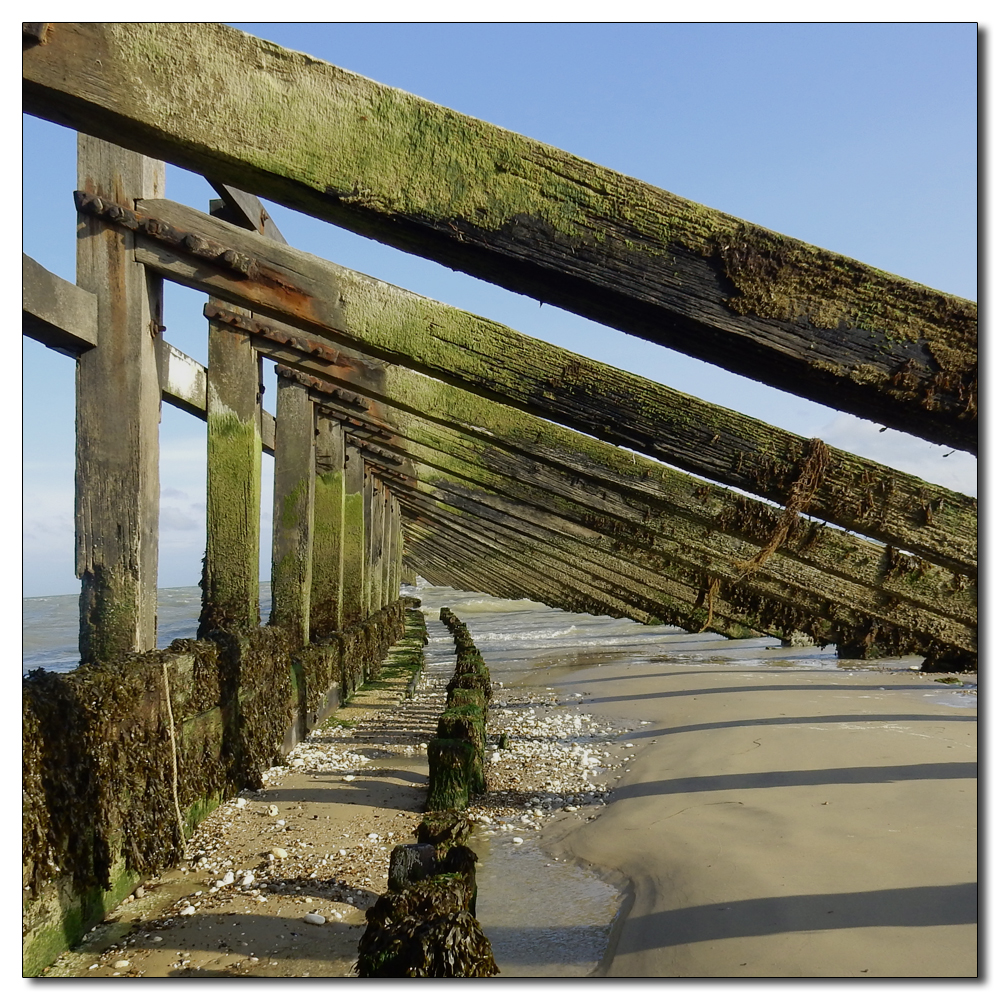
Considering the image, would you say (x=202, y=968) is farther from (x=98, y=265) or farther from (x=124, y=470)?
(x=98, y=265)

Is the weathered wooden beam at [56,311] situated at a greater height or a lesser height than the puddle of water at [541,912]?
greater

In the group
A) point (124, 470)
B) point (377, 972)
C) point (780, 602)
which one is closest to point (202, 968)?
point (377, 972)

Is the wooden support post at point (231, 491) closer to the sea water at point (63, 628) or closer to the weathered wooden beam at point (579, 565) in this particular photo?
the weathered wooden beam at point (579, 565)

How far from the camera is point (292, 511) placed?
8.45m

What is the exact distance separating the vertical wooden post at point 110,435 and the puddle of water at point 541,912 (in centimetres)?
265

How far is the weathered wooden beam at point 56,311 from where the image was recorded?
4.22m

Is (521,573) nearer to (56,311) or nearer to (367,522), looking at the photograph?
(367,522)

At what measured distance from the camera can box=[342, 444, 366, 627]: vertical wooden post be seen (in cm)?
1308

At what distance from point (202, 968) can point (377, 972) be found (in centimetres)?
140

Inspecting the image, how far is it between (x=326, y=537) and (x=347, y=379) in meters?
4.77

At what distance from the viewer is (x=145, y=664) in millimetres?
4375

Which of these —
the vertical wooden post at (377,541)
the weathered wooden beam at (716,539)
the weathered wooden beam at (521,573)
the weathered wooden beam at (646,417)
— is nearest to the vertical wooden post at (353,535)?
the weathered wooden beam at (521,573)

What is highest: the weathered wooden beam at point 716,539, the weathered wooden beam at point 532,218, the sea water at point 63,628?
the weathered wooden beam at point 532,218

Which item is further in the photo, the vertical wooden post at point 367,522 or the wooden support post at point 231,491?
the vertical wooden post at point 367,522
